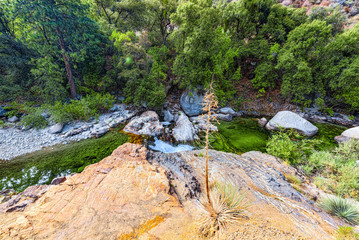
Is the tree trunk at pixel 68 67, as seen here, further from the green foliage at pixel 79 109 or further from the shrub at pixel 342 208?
the shrub at pixel 342 208

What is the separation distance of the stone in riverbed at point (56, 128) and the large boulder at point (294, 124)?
16267 millimetres

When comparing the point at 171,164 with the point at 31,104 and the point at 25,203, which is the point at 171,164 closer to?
the point at 25,203

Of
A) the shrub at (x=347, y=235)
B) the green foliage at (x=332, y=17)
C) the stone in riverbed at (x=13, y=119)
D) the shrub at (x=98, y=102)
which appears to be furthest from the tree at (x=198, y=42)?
the stone in riverbed at (x=13, y=119)

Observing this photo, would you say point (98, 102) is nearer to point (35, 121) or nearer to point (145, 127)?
point (35, 121)

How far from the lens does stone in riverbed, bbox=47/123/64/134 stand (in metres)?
8.25

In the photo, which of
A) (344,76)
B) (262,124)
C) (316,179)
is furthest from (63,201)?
(344,76)

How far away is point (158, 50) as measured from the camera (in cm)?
1513

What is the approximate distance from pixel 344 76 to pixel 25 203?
2198 cm

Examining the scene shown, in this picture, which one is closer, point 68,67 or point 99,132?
point 99,132

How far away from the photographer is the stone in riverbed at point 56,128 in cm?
825

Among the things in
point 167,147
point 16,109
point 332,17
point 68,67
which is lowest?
point 167,147

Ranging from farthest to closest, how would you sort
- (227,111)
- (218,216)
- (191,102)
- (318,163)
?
1. (227,111)
2. (191,102)
3. (318,163)
4. (218,216)

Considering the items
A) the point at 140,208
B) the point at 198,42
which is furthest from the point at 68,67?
the point at 140,208

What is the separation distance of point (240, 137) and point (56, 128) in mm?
13323
